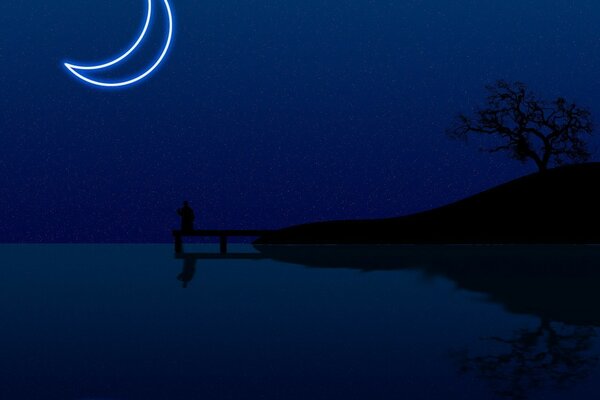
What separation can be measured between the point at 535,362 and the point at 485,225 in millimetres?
40295

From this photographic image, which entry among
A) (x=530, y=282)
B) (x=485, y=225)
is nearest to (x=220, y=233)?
(x=485, y=225)

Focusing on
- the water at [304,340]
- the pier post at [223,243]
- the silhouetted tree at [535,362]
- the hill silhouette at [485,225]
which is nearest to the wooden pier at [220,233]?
the pier post at [223,243]

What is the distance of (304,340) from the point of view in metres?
10.0

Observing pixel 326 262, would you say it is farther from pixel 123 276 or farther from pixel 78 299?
pixel 78 299

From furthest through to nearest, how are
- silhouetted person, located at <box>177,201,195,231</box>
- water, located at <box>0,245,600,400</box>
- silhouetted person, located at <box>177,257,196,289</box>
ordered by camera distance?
silhouetted person, located at <box>177,201,195,231</box> → silhouetted person, located at <box>177,257,196,289</box> → water, located at <box>0,245,600,400</box>

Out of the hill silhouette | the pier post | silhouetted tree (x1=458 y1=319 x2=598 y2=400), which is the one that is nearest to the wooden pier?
the pier post

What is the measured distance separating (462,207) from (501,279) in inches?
1179

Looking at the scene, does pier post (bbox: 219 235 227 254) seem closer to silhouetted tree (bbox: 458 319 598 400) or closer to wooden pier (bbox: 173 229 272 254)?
wooden pier (bbox: 173 229 272 254)

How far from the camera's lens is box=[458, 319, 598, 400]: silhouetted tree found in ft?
23.2

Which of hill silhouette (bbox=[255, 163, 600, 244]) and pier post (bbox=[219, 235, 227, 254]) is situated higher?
hill silhouette (bbox=[255, 163, 600, 244])

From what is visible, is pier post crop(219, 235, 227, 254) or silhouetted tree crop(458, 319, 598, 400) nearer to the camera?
silhouetted tree crop(458, 319, 598, 400)

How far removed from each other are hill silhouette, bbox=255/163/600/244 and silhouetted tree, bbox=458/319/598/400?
36.0 meters

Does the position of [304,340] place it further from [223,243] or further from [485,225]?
[485,225]

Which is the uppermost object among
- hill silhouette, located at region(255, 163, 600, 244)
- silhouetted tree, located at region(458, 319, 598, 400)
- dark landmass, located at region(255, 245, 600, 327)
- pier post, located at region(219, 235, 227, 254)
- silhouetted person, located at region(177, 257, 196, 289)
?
hill silhouette, located at region(255, 163, 600, 244)
